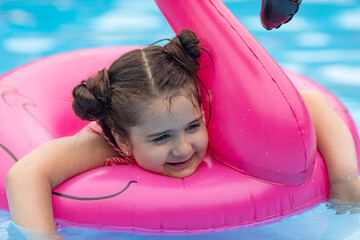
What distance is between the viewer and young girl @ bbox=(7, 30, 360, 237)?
1.49 m

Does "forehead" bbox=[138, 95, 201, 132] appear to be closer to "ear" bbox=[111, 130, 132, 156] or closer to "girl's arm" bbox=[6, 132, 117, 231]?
"ear" bbox=[111, 130, 132, 156]

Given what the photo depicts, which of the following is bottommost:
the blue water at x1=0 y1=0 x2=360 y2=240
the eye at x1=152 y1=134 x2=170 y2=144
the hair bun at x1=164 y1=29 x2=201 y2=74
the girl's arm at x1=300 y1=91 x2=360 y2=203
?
the girl's arm at x1=300 y1=91 x2=360 y2=203

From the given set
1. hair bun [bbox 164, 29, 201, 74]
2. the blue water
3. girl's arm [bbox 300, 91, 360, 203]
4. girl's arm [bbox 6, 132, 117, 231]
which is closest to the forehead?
hair bun [bbox 164, 29, 201, 74]

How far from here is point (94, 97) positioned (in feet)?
5.05

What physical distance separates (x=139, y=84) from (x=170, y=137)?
0.16 meters

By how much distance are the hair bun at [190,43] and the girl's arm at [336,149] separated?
0.40 meters

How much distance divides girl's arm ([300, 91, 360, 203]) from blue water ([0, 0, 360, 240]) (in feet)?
3.05

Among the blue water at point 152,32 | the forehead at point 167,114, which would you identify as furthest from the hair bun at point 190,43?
the blue water at point 152,32

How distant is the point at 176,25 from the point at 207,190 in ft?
1.59

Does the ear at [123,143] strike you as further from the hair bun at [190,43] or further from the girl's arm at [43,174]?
the hair bun at [190,43]

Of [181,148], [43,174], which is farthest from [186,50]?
[43,174]

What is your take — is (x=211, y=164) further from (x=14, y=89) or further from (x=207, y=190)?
(x=14, y=89)

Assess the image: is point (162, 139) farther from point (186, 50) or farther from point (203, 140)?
point (186, 50)

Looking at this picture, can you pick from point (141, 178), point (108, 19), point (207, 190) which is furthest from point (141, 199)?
point (108, 19)
